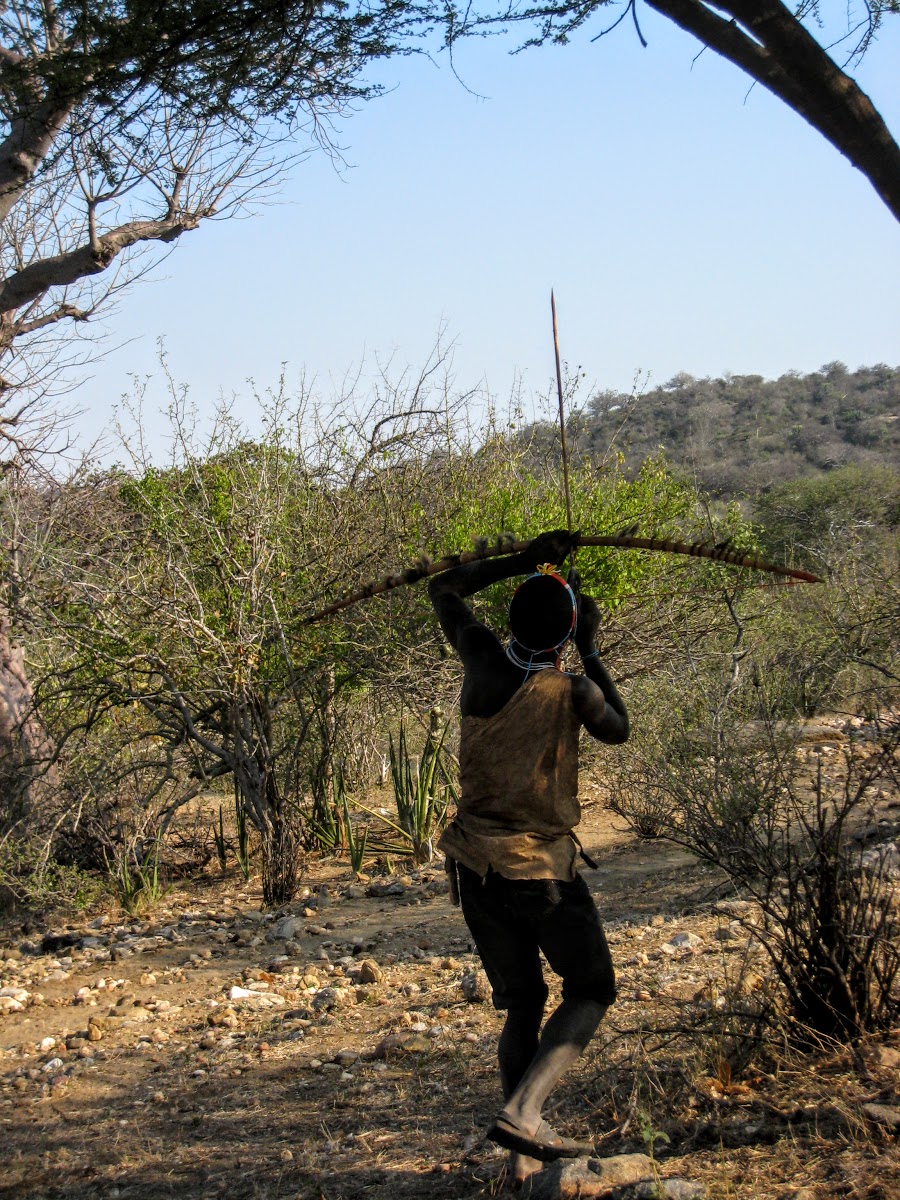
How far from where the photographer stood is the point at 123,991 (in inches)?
274

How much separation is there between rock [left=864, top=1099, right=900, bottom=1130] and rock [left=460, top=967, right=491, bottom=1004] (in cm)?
264

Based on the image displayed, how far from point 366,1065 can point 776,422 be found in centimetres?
3551

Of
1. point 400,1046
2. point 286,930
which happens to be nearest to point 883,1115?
point 400,1046

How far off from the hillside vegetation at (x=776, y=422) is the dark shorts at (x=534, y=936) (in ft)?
75.5

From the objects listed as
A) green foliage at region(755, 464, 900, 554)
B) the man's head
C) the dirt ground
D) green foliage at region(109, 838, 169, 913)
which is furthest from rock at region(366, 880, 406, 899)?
green foliage at region(755, 464, 900, 554)

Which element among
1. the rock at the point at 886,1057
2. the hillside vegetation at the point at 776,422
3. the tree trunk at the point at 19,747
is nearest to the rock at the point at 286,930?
the tree trunk at the point at 19,747

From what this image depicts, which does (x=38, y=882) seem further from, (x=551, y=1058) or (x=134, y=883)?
(x=551, y=1058)

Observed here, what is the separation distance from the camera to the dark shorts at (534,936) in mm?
3281

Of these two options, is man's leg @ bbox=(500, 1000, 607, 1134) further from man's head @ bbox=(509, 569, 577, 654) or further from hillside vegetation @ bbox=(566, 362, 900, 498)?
hillside vegetation @ bbox=(566, 362, 900, 498)

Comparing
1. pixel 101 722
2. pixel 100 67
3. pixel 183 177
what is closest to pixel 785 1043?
pixel 100 67

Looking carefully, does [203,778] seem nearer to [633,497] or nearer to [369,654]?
[369,654]

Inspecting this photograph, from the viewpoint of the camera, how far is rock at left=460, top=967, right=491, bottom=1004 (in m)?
5.70

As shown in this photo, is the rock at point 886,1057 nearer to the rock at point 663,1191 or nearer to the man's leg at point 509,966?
the rock at point 663,1191

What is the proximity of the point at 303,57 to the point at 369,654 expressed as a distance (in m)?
4.69
